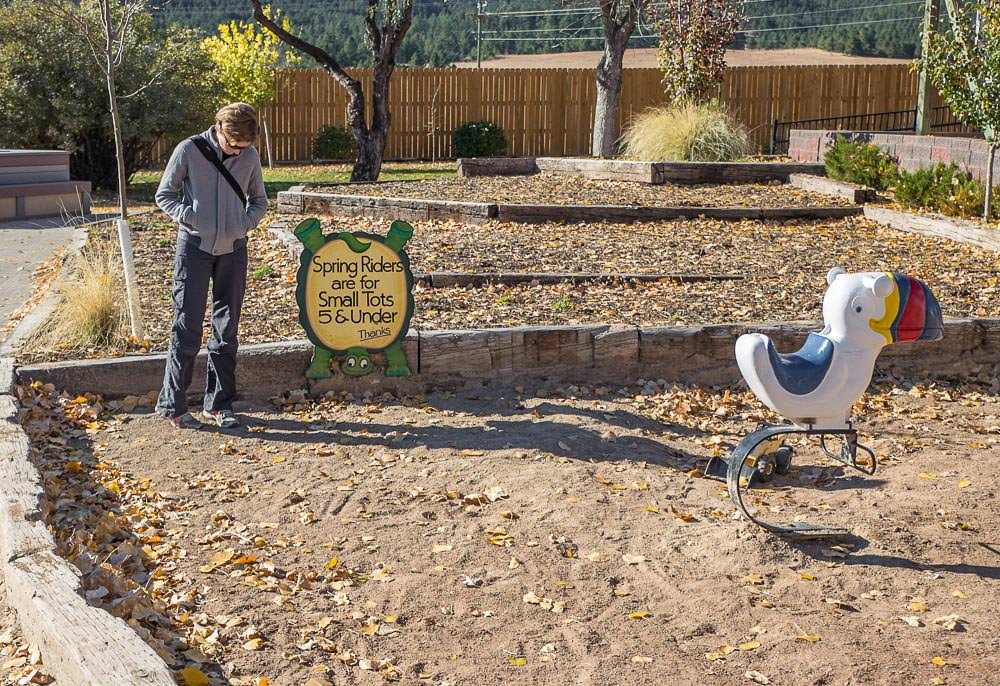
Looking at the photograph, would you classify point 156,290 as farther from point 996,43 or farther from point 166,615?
point 996,43

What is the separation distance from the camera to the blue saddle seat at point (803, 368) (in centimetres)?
480

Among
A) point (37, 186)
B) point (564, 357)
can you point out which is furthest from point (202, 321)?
point (37, 186)

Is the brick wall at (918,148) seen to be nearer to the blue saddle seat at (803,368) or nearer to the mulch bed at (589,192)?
the mulch bed at (589,192)

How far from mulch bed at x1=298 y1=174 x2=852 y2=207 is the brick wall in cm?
160

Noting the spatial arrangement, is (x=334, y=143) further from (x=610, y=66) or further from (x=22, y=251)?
(x=22, y=251)

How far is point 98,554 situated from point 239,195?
2182mm

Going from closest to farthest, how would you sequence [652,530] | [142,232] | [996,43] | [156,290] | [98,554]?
[98,554] → [652,530] → [156,290] → [996,43] → [142,232]

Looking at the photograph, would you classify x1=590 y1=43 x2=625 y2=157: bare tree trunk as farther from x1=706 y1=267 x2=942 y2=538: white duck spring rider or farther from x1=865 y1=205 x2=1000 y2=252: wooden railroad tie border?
x1=706 y1=267 x2=942 y2=538: white duck spring rider

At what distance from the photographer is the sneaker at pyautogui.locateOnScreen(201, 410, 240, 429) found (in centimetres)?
616

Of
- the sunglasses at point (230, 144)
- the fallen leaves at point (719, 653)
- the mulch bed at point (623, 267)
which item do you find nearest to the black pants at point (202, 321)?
the sunglasses at point (230, 144)

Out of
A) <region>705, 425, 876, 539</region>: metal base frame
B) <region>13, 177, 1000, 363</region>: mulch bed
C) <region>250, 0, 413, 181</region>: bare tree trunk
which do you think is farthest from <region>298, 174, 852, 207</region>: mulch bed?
<region>705, 425, 876, 539</region>: metal base frame

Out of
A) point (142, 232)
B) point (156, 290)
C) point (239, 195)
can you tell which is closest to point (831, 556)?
point (239, 195)

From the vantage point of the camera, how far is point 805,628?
4.04 metres

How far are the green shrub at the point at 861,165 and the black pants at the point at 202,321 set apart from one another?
10.3 meters
